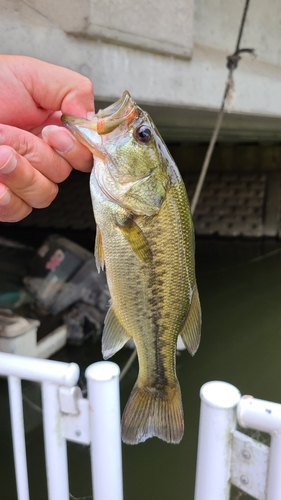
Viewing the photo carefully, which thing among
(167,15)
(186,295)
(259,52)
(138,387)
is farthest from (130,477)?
(259,52)

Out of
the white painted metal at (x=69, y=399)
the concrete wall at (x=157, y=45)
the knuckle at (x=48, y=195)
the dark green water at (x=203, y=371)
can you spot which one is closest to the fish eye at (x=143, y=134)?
the knuckle at (x=48, y=195)

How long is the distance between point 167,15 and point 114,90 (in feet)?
1.57

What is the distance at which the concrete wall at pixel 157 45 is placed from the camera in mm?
1304

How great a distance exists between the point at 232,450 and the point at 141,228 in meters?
0.69

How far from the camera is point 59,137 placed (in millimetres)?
881

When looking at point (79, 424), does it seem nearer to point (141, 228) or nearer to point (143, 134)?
point (141, 228)

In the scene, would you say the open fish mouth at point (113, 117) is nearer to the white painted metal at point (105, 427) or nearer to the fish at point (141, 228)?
the fish at point (141, 228)

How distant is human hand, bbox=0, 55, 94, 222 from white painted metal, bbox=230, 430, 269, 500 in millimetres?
860

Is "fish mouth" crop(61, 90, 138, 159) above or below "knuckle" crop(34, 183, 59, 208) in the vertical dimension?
above

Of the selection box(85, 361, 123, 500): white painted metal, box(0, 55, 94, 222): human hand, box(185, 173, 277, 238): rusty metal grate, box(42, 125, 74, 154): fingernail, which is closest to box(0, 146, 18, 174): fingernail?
box(0, 55, 94, 222): human hand

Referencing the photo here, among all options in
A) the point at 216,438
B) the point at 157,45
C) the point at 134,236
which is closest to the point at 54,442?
the point at 216,438

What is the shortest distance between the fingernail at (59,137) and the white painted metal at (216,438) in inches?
30.1

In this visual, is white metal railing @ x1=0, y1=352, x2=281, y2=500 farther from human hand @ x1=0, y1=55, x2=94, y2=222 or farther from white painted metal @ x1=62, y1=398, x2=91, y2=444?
human hand @ x1=0, y1=55, x2=94, y2=222

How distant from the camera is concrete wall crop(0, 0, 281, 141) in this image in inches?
51.3
